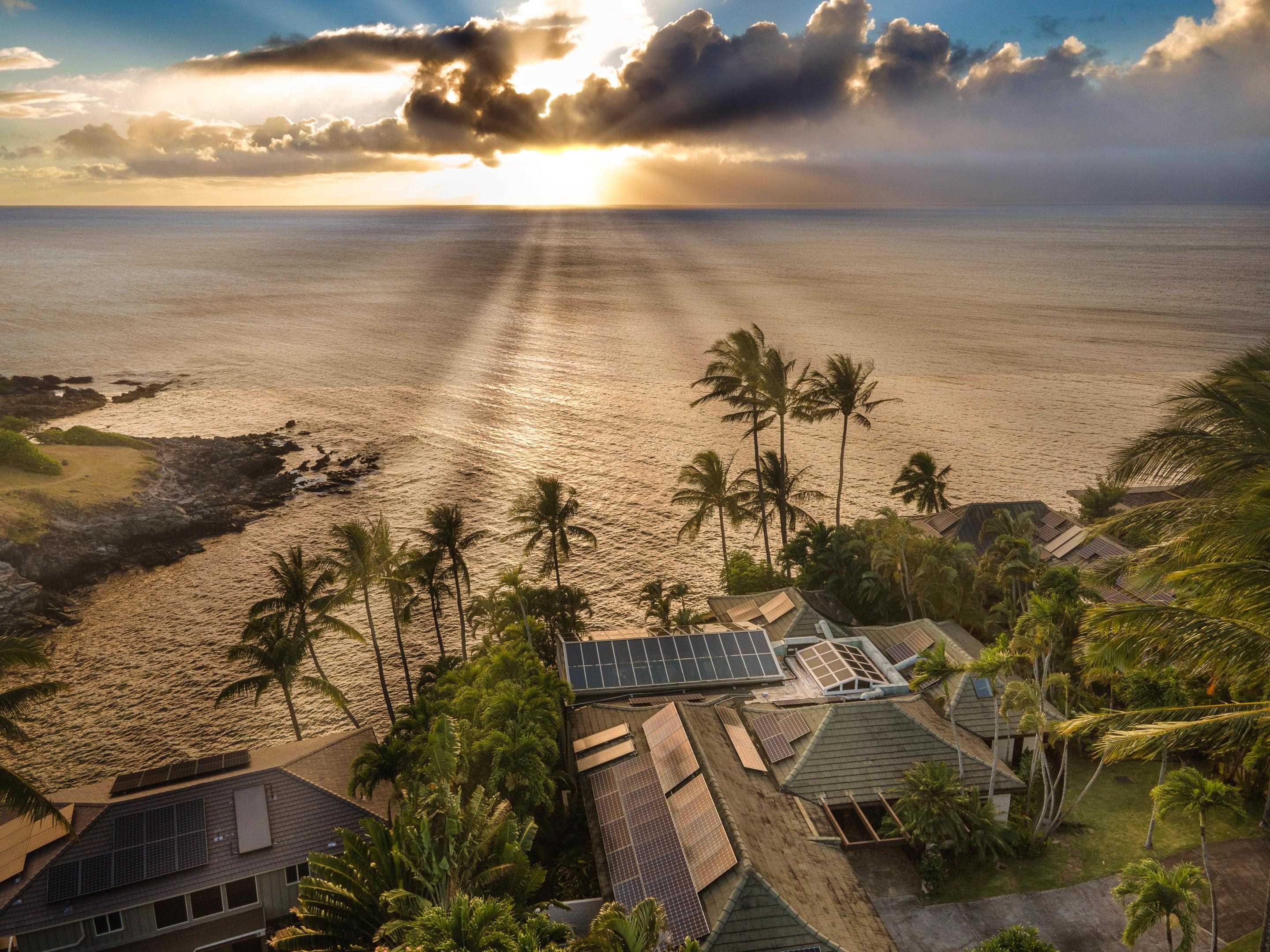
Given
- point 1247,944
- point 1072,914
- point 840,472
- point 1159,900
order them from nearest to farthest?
1. point 1159,900
2. point 1247,944
3. point 1072,914
4. point 840,472

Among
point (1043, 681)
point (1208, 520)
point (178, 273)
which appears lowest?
point (178, 273)

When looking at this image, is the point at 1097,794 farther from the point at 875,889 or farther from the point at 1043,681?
the point at 875,889

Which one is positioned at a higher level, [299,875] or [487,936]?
[487,936]

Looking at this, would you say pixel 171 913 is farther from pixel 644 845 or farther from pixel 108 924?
pixel 644 845

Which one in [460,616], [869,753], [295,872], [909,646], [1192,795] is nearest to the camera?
[1192,795]

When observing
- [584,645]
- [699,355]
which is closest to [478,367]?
[699,355]

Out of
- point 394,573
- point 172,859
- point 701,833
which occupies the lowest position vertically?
point 172,859

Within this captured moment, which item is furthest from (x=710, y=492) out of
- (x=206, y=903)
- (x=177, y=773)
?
(x=206, y=903)

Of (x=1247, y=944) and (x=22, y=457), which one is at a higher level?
(x=1247, y=944)
